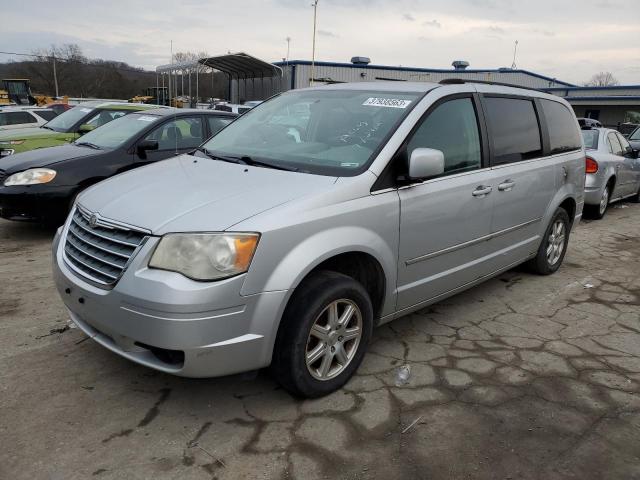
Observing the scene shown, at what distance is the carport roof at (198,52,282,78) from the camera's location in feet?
110

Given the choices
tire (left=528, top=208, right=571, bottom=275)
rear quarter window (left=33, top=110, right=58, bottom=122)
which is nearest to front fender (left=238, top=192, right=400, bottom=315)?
tire (left=528, top=208, right=571, bottom=275)

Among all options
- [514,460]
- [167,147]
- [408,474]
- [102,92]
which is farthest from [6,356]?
[102,92]

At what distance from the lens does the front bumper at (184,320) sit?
2.40 m

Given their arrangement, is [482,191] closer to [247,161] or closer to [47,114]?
[247,161]

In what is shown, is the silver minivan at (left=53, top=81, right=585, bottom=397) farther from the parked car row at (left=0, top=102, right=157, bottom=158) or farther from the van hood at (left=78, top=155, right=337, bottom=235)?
the parked car row at (left=0, top=102, right=157, bottom=158)

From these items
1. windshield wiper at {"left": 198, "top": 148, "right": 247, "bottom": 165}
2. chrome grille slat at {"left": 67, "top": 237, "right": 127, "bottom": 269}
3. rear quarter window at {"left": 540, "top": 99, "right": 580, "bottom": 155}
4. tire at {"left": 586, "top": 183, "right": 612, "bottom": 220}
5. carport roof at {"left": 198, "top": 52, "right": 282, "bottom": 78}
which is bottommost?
tire at {"left": 586, "top": 183, "right": 612, "bottom": 220}

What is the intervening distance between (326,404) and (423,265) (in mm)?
1135

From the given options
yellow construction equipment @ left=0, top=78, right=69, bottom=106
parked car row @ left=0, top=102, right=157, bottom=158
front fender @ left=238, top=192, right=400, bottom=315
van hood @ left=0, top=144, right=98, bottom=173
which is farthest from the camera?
yellow construction equipment @ left=0, top=78, right=69, bottom=106

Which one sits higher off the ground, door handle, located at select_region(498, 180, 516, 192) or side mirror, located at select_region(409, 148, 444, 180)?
side mirror, located at select_region(409, 148, 444, 180)

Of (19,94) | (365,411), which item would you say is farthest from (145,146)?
(19,94)

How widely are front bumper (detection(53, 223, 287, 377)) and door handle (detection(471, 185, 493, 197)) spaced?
1.87 m

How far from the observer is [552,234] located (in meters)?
5.22

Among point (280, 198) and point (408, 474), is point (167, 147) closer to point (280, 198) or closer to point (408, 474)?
point (280, 198)

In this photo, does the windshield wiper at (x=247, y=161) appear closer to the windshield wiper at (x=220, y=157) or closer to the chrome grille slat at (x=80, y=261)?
the windshield wiper at (x=220, y=157)
